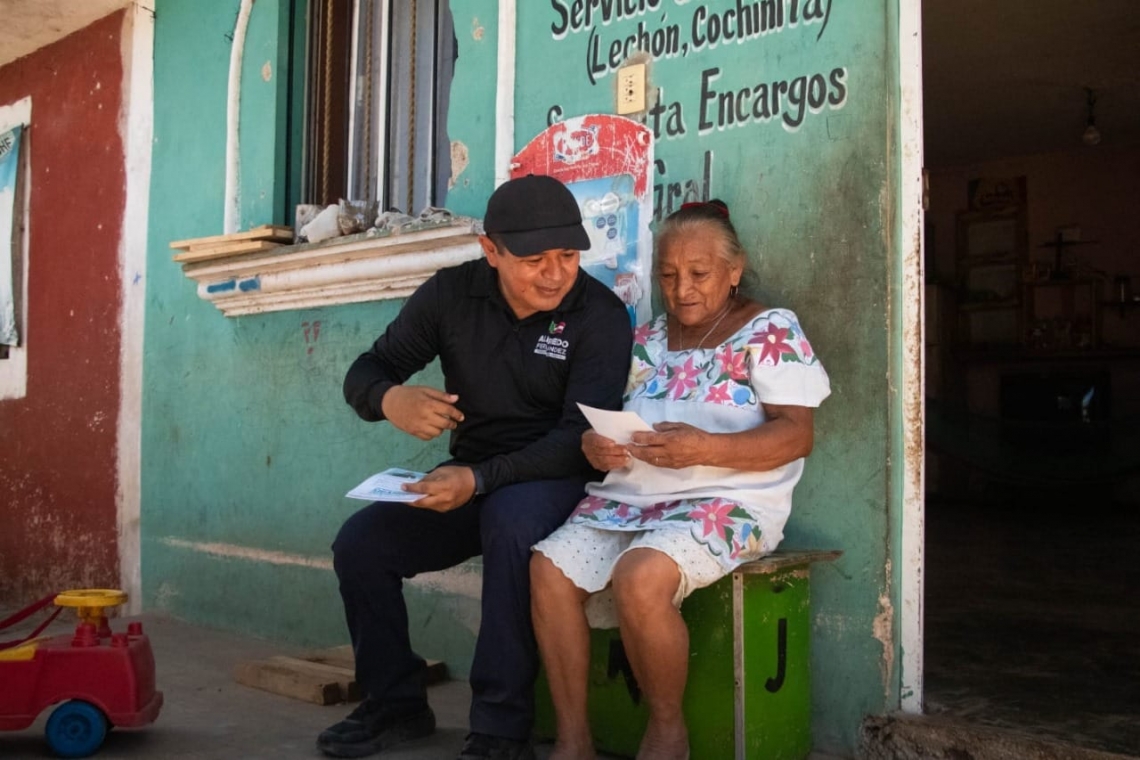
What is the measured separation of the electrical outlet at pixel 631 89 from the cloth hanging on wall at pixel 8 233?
4.35 meters

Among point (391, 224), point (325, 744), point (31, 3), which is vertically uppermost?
point (31, 3)

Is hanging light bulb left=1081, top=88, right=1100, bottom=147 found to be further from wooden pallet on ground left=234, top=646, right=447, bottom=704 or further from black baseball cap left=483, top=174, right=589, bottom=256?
wooden pallet on ground left=234, top=646, right=447, bottom=704

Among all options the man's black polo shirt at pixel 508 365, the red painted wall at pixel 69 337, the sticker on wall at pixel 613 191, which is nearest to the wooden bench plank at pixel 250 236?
the red painted wall at pixel 69 337

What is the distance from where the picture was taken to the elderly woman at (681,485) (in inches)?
98.5

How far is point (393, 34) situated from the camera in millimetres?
4645

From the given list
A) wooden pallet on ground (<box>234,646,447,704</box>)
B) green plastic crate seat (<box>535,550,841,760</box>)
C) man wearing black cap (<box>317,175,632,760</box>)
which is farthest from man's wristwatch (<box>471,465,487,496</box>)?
wooden pallet on ground (<box>234,646,447,704</box>)

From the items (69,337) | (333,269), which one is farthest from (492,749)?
(69,337)

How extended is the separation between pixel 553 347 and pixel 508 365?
139 millimetres

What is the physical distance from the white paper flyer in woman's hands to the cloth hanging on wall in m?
4.84

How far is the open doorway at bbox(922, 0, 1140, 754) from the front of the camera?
142 inches

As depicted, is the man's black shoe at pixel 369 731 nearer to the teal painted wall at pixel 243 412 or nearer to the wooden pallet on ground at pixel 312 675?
the wooden pallet on ground at pixel 312 675

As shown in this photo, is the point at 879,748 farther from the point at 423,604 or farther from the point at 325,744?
the point at 423,604

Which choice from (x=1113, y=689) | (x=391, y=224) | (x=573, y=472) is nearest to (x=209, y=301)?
(x=391, y=224)

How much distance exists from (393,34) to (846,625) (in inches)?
123
